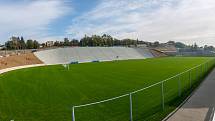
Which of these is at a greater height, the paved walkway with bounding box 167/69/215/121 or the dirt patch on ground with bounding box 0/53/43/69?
the paved walkway with bounding box 167/69/215/121

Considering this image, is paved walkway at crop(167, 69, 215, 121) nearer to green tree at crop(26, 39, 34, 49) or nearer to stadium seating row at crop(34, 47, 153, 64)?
stadium seating row at crop(34, 47, 153, 64)

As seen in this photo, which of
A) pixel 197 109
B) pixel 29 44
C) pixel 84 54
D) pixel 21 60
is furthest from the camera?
pixel 29 44

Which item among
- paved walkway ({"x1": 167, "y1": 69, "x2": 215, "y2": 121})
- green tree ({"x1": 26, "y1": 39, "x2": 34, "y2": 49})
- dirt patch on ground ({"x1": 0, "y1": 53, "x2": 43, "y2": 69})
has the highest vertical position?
green tree ({"x1": 26, "y1": 39, "x2": 34, "y2": 49})

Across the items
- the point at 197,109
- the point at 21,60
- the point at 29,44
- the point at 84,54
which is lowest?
the point at 21,60

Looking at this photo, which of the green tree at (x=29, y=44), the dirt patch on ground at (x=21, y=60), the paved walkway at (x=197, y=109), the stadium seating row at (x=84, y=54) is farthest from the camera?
the green tree at (x=29, y=44)

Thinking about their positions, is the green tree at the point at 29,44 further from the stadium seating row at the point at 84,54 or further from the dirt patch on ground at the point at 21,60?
the dirt patch on ground at the point at 21,60

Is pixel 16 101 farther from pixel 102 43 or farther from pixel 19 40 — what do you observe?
pixel 102 43

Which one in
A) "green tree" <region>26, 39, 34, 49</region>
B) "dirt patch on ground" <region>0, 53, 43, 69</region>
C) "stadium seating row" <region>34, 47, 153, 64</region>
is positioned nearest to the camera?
"dirt patch on ground" <region>0, 53, 43, 69</region>

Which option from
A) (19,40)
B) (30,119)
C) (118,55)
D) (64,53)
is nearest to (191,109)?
(30,119)

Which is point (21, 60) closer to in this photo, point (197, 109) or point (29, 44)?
point (29, 44)

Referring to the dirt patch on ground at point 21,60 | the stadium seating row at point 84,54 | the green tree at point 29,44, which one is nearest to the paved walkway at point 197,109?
the dirt patch on ground at point 21,60

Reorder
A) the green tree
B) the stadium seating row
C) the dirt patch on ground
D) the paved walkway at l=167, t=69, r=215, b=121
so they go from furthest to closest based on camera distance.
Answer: the green tree
the stadium seating row
the dirt patch on ground
the paved walkway at l=167, t=69, r=215, b=121

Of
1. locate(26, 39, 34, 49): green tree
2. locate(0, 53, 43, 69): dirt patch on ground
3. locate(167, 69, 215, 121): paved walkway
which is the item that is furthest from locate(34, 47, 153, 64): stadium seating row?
locate(167, 69, 215, 121): paved walkway

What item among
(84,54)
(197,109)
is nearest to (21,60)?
(84,54)
